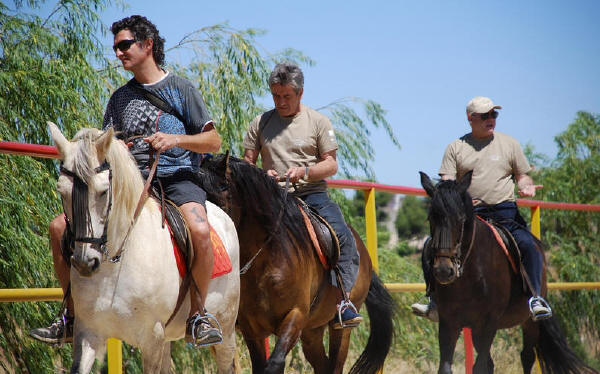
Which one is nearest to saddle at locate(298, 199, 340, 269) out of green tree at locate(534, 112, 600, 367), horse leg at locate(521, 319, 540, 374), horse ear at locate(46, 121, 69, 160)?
horse ear at locate(46, 121, 69, 160)

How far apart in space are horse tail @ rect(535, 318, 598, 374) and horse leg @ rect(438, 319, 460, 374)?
1.53m

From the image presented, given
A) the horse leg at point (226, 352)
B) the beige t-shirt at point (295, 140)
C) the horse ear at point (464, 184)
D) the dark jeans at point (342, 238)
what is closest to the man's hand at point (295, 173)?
the beige t-shirt at point (295, 140)

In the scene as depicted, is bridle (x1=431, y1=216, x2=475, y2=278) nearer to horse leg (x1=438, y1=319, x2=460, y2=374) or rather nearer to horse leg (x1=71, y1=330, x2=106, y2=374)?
horse leg (x1=438, y1=319, x2=460, y2=374)

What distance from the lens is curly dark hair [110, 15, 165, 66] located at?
3.64 metres

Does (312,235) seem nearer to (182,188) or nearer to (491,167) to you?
(182,188)

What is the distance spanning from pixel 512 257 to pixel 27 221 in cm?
397

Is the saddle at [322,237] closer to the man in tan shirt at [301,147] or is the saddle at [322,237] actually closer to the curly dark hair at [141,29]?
the man in tan shirt at [301,147]

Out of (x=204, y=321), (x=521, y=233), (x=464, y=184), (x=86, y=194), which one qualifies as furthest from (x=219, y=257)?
(x=521, y=233)

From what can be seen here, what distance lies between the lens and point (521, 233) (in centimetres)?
639

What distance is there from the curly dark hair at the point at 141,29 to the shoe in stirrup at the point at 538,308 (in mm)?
3883

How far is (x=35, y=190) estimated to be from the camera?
18.5ft

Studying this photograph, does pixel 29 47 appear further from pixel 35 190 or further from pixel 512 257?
pixel 512 257

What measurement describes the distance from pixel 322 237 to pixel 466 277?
1.71 metres

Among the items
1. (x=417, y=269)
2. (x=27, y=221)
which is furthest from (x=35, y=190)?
(x=417, y=269)
